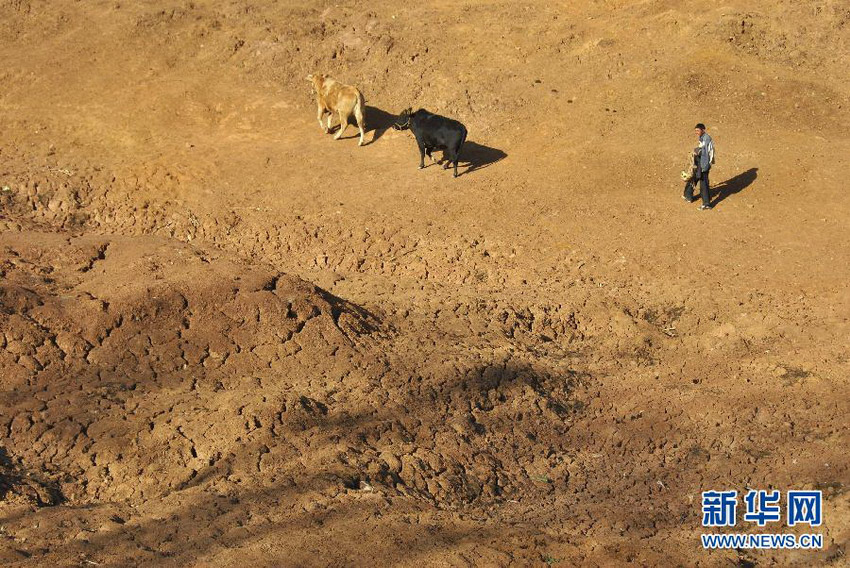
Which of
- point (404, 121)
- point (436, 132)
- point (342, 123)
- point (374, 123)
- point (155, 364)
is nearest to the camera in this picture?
point (155, 364)

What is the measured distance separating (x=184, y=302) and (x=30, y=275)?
2.15 meters

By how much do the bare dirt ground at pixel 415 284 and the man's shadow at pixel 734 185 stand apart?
0.05m

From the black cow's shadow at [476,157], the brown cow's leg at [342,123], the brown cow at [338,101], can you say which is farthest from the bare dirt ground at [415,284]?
the brown cow at [338,101]

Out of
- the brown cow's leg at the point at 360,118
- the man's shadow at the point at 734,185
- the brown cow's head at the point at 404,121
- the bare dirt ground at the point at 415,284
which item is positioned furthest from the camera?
the brown cow's leg at the point at 360,118

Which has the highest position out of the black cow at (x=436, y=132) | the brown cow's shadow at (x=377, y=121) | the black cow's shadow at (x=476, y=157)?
the brown cow's shadow at (x=377, y=121)

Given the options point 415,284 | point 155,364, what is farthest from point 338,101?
point 155,364

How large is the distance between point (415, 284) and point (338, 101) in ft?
15.2

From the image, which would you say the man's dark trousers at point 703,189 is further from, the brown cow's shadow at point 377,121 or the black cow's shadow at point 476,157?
the brown cow's shadow at point 377,121

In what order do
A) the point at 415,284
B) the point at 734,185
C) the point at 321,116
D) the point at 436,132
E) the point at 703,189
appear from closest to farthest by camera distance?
1. the point at 415,284
2. the point at 703,189
3. the point at 734,185
4. the point at 436,132
5. the point at 321,116

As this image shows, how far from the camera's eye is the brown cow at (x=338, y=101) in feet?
47.5

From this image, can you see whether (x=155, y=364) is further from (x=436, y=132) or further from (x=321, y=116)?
(x=321, y=116)

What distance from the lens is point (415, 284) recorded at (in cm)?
1142

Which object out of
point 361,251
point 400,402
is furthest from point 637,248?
point 400,402

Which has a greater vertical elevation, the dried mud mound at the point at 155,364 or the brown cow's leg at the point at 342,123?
the brown cow's leg at the point at 342,123
